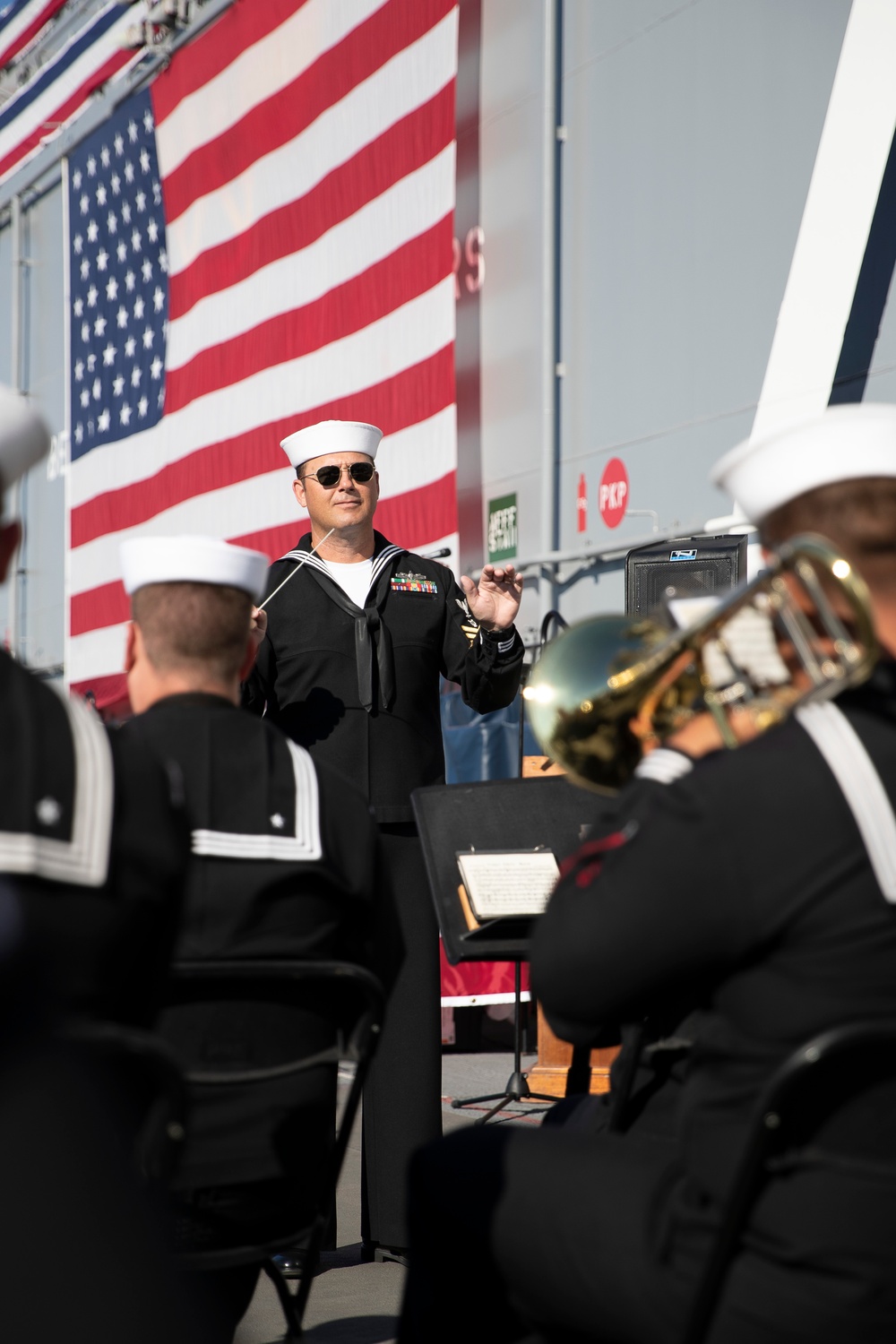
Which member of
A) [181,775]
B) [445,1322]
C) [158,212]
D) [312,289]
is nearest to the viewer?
[445,1322]

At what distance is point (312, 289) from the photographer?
10.9 m

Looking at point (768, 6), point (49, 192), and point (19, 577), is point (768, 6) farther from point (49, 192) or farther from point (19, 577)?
point (19, 577)

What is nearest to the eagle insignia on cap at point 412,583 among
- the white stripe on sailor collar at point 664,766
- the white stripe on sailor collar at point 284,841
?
the white stripe on sailor collar at point 284,841

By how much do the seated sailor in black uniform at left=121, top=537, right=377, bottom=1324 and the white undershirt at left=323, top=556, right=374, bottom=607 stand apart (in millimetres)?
1420

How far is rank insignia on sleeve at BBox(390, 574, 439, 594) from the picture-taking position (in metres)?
3.83

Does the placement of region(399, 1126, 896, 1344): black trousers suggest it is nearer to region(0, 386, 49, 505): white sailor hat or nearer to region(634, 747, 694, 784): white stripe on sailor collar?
region(634, 747, 694, 784): white stripe on sailor collar

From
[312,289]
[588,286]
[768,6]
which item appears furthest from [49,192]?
[768,6]

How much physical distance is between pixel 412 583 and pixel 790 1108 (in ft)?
8.20

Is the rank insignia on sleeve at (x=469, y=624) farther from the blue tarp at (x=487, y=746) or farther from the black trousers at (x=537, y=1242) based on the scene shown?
the blue tarp at (x=487, y=746)

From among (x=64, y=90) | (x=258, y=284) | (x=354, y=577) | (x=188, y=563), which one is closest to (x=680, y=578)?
(x=354, y=577)

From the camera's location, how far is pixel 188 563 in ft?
7.41

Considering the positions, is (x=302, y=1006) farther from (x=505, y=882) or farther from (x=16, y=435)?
(x=505, y=882)

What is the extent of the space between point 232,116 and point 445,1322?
37.0 feet

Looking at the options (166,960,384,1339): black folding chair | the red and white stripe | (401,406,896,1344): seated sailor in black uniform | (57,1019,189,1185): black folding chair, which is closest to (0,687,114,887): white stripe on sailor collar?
(57,1019,189,1185): black folding chair
